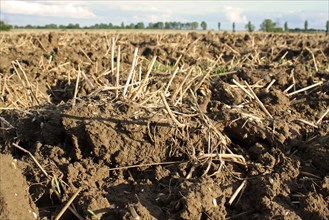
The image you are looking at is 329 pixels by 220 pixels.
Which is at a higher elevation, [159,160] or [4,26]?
[159,160]

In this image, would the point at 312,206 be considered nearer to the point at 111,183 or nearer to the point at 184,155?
the point at 184,155

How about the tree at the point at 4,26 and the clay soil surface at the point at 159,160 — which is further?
the tree at the point at 4,26

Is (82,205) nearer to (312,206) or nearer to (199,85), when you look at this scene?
(312,206)

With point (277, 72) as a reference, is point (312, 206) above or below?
below

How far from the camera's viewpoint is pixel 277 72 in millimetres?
5543

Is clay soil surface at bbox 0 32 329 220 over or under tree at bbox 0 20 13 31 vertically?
over

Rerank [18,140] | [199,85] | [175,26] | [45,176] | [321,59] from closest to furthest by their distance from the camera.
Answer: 1. [45,176]
2. [18,140]
3. [199,85]
4. [321,59]
5. [175,26]

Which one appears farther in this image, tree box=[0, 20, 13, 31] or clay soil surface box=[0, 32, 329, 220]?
tree box=[0, 20, 13, 31]

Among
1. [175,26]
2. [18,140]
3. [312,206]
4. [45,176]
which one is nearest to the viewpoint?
[312,206]

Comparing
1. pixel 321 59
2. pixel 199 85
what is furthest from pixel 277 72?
pixel 321 59

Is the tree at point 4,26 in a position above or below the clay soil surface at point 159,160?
below

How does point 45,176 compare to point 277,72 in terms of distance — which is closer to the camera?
point 45,176

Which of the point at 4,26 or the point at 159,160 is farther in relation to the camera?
the point at 4,26

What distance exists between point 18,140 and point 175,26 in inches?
3458
